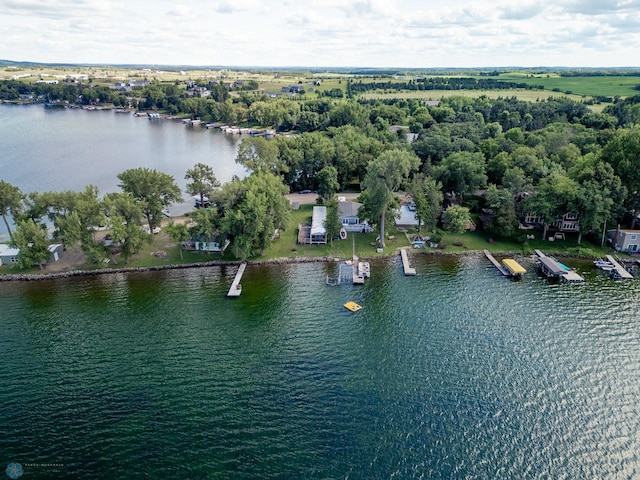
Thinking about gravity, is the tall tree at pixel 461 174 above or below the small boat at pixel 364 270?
above

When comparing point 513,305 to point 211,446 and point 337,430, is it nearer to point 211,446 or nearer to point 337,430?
point 337,430

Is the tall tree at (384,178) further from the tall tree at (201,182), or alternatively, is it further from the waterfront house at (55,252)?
the waterfront house at (55,252)

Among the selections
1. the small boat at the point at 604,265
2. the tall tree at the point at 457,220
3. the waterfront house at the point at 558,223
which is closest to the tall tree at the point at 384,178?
the tall tree at the point at 457,220

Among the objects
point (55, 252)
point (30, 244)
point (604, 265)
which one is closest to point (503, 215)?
point (604, 265)

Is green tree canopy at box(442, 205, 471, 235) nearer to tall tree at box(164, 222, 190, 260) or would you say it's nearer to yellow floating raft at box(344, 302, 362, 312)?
yellow floating raft at box(344, 302, 362, 312)

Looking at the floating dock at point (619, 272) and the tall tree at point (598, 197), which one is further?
the tall tree at point (598, 197)

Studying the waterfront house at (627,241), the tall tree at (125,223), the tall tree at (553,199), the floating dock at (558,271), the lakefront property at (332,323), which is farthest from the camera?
the tall tree at (553,199)
